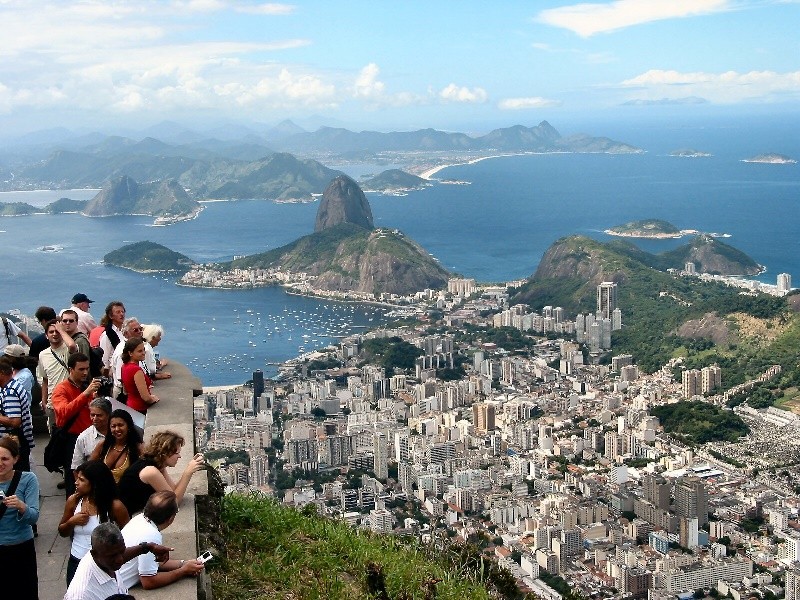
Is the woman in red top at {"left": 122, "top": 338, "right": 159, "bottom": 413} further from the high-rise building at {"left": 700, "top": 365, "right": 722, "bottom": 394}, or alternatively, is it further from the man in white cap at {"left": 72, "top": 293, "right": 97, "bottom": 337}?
the high-rise building at {"left": 700, "top": 365, "right": 722, "bottom": 394}

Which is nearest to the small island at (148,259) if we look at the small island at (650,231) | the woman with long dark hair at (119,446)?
the small island at (650,231)

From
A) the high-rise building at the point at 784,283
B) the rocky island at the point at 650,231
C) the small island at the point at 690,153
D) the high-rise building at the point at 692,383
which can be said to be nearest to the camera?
the high-rise building at the point at 692,383

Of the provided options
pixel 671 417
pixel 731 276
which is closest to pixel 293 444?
pixel 671 417

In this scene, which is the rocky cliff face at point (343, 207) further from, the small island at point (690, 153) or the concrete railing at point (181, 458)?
the small island at point (690, 153)

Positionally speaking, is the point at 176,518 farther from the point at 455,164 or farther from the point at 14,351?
the point at 455,164

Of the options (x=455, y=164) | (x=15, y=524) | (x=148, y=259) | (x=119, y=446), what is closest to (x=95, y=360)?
(x=119, y=446)

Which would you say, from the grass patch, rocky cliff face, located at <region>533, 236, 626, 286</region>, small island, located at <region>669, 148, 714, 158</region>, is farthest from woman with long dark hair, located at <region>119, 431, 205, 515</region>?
small island, located at <region>669, 148, 714, 158</region>
